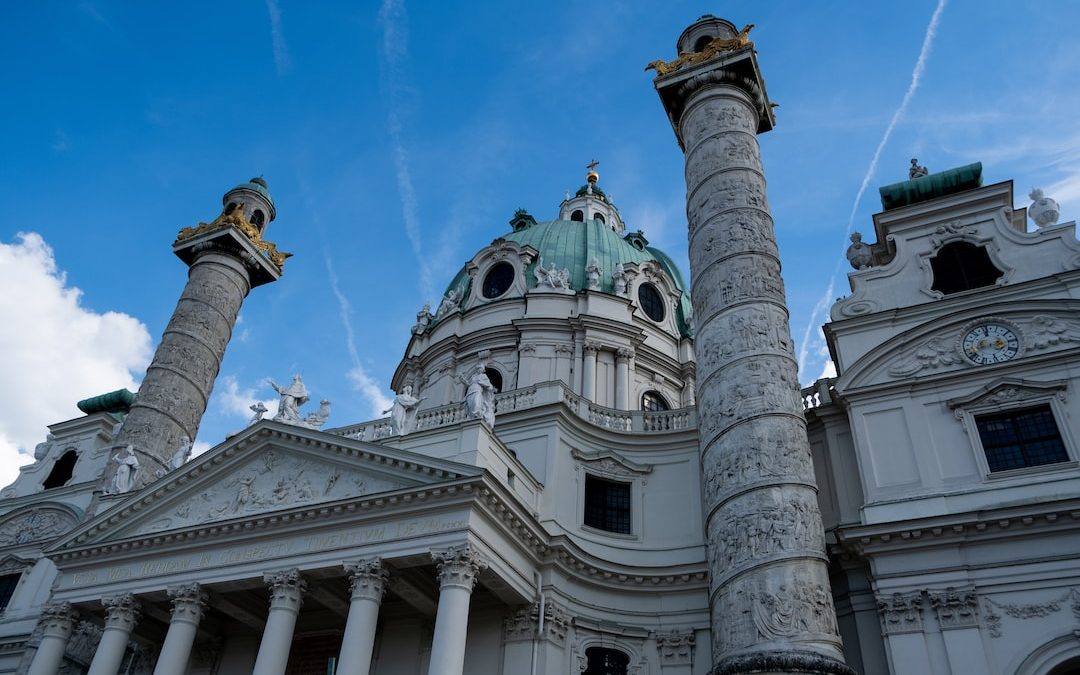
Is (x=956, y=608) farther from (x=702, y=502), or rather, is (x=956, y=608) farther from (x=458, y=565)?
(x=458, y=565)

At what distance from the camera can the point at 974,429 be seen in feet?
59.9

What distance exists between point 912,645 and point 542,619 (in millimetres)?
7190

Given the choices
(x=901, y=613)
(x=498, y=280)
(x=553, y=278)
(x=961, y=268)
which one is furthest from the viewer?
(x=498, y=280)

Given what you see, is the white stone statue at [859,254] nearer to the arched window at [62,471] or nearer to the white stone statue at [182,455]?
the white stone statue at [182,455]

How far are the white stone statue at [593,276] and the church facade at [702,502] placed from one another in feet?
28.8

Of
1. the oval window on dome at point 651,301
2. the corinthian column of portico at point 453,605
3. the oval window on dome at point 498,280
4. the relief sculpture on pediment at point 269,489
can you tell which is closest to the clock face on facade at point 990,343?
the corinthian column of portico at point 453,605

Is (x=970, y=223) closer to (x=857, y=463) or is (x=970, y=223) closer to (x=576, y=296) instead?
(x=857, y=463)

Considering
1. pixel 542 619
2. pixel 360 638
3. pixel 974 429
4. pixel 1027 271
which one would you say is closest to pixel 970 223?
pixel 1027 271

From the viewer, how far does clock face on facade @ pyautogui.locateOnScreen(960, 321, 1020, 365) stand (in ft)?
61.7

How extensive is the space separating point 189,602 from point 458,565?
6.60m

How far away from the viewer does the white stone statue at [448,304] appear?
32.6 metres

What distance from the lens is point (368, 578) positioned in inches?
672

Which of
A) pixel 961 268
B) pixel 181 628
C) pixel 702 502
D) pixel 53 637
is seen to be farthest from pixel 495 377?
pixel 961 268

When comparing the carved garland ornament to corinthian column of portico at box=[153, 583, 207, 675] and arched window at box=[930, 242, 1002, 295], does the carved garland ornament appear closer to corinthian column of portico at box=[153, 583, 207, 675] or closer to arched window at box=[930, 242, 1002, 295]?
corinthian column of portico at box=[153, 583, 207, 675]
